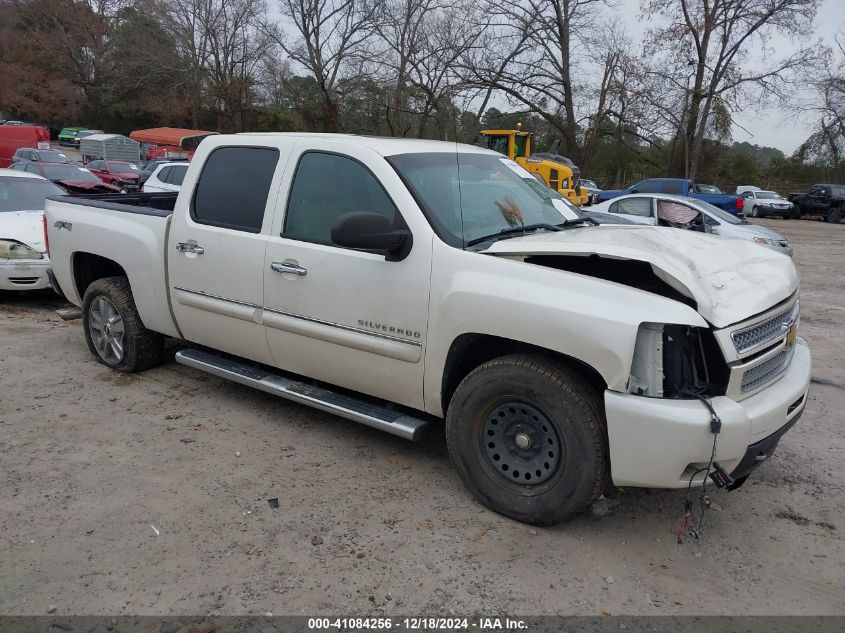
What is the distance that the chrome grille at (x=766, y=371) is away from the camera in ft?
10.3

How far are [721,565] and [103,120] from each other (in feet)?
224

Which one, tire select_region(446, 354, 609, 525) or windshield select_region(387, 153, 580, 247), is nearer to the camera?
tire select_region(446, 354, 609, 525)

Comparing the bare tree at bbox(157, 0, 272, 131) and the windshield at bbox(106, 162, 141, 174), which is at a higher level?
the bare tree at bbox(157, 0, 272, 131)

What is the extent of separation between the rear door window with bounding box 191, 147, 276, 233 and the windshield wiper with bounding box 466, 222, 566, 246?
148 cm

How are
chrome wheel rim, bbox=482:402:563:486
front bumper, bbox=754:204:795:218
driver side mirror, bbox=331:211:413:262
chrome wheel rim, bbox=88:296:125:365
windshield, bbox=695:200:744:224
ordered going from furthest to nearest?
front bumper, bbox=754:204:795:218, windshield, bbox=695:200:744:224, chrome wheel rim, bbox=88:296:125:365, driver side mirror, bbox=331:211:413:262, chrome wheel rim, bbox=482:402:563:486

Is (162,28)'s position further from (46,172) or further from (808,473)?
(808,473)

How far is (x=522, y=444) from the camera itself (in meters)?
3.39

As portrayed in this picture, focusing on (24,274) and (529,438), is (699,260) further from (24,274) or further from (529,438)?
(24,274)

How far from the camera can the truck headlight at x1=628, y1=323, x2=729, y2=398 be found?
3.01 metres

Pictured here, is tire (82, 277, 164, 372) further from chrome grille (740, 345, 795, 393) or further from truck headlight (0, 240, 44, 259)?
chrome grille (740, 345, 795, 393)

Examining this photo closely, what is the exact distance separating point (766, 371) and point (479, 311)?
56.2 inches

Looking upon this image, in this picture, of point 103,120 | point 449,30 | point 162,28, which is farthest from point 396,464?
point 103,120

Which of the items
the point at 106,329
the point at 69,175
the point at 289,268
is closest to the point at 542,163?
the point at 69,175

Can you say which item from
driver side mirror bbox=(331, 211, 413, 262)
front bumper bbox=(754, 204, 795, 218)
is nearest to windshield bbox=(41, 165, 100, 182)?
driver side mirror bbox=(331, 211, 413, 262)
